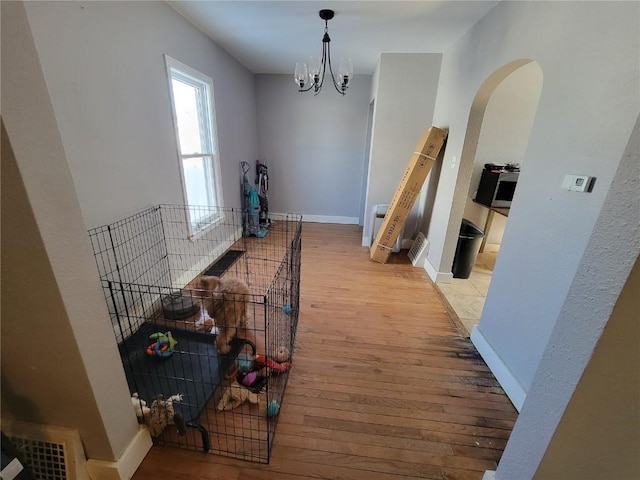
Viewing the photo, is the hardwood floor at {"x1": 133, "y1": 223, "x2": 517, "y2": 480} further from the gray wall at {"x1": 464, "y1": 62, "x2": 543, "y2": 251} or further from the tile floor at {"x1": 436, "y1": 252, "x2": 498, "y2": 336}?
the gray wall at {"x1": 464, "y1": 62, "x2": 543, "y2": 251}

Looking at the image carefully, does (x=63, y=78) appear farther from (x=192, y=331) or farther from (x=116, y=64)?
(x=192, y=331)

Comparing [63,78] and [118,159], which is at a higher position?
[63,78]

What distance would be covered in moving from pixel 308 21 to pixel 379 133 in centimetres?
148

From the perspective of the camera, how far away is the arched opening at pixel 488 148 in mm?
2469

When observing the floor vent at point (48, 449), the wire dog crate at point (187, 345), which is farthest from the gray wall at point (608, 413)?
the floor vent at point (48, 449)

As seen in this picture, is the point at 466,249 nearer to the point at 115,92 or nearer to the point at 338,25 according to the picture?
the point at 338,25

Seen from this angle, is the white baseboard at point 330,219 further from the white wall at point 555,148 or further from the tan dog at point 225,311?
the tan dog at point 225,311

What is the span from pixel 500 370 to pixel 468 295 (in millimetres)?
1088

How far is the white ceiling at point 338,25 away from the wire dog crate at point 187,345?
5.72ft

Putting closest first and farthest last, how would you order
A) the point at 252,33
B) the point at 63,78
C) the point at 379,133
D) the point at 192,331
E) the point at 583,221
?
the point at 583,221 → the point at 63,78 → the point at 192,331 → the point at 252,33 → the point at 379,133

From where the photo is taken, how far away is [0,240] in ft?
2.31

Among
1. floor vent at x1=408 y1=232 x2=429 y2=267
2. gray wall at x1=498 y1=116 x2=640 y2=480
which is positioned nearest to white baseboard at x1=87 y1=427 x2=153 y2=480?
gray wall at x1=498 y1=116 x2=640 y2=480

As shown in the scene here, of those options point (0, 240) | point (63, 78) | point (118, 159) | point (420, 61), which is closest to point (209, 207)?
point (118, 159)

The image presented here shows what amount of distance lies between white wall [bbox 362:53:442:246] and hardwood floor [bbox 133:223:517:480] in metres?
1.74
